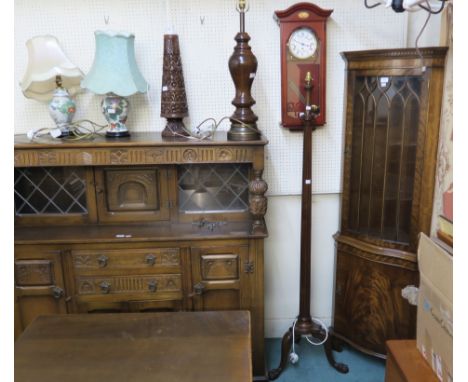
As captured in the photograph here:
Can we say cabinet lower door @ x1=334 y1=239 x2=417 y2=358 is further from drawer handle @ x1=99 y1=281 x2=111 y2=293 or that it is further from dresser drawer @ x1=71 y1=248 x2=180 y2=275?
drawer handle @ x1=99 y1=281 x2=111 y2=293

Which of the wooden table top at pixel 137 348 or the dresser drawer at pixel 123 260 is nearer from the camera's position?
the wooden table top at pixel 137 348

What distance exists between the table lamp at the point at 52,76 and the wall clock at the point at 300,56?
3.60 ft

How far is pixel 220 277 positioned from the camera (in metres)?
1.97

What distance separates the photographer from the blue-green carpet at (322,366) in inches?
84.0

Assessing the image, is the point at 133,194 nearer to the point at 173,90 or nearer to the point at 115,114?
the point at 115,114

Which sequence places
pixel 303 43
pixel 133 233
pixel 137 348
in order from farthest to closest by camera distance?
1. pixel 303 43
2. pixel 133 233
3. pixel 137 348

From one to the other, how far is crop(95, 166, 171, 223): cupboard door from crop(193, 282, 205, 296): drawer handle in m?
0.41

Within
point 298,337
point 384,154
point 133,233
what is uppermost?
point 384,154

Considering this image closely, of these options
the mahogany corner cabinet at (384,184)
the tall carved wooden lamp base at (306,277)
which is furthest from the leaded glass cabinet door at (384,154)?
the tall carved wooden lamp base at (306,277)

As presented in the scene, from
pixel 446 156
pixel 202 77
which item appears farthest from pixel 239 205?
pixel 446 156

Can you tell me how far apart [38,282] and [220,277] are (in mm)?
911

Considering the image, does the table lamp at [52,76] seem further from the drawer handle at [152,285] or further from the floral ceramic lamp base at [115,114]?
the drawer handle at [152,285]

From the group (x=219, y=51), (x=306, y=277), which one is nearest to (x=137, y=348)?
(x=306, y=277)
